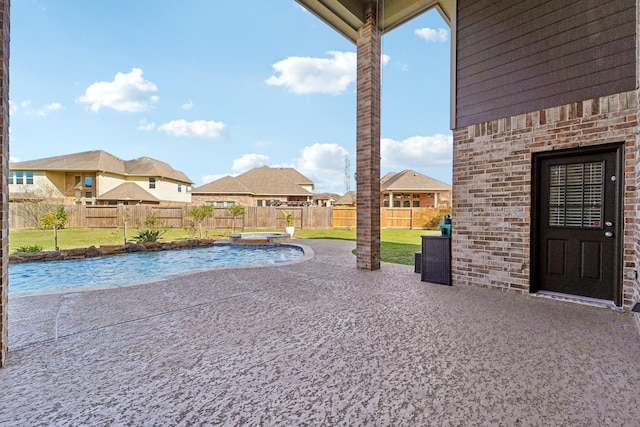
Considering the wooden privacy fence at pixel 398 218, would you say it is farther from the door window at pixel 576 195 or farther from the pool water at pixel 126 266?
the door window at pixel 576 195

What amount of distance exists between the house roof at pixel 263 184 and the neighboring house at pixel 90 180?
3.53m

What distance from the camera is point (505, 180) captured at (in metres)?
4.33

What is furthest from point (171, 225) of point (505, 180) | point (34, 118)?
point (505, 180)

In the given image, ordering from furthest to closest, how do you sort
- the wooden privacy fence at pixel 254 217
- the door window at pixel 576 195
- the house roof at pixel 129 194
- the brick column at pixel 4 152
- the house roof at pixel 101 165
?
the house roof at pixel 129 194
the house roof at pixel 101 165
the wooden privacy fence at pixel 254 217
the door window at pixel 576 195
the brick column at pixel 4 152

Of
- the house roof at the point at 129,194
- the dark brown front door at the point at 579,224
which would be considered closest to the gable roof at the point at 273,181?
the house roof at the point at 129,194

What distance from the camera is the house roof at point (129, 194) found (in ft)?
74.2

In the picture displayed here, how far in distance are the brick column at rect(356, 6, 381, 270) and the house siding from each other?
60.2 inches

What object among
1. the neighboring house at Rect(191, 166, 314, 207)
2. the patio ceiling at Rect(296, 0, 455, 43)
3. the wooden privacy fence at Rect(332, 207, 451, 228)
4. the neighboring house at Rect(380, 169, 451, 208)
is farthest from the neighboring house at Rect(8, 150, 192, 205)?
the patio ceiling at Rect(296, 0, 455, 43)

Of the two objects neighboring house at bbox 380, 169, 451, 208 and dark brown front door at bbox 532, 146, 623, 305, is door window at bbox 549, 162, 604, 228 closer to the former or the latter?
dark brown front door at bbox 532, 146, 623, 305

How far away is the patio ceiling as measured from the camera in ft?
18.0

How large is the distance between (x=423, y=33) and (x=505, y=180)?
7407 millimetres

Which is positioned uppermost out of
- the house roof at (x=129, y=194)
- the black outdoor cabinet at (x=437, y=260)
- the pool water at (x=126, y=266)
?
the house roof at (x=129, y=194)

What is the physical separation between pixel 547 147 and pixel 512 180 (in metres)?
0.57

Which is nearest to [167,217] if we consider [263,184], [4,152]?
[263,184]
